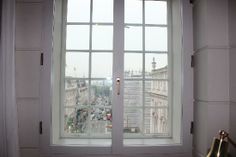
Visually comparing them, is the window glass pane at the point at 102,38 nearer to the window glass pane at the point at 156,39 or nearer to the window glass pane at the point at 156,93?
the window glass pane at the point at 156,39

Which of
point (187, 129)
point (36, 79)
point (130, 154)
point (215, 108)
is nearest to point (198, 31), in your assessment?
point (215, 108)

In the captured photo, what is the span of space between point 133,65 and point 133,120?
1.58 feet

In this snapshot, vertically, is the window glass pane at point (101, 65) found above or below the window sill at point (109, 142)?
above

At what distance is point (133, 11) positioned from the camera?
6.42 feet

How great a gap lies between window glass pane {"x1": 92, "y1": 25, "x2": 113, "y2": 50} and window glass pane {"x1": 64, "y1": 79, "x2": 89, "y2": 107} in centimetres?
34

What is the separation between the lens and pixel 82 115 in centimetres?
193

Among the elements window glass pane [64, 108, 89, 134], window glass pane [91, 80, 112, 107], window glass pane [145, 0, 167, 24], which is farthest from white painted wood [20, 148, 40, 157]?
window glass pane [145, 0, 167, 24]

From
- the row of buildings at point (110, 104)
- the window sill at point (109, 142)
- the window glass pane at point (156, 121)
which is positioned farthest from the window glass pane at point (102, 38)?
the window sill at point (109, 142)

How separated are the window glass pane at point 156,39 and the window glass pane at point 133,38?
0.21 ft

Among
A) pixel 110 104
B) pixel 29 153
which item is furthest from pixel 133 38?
pixel 29 153

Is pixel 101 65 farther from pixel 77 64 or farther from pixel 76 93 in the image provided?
pixel 76 93

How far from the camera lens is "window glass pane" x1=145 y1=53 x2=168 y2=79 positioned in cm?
196

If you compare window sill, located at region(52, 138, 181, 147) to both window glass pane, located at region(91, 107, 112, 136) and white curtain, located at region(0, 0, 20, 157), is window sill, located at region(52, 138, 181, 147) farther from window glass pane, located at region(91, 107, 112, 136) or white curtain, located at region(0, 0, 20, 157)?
white curtain, located at region(0, 0, 20, 157)

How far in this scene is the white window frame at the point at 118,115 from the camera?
1.75m
